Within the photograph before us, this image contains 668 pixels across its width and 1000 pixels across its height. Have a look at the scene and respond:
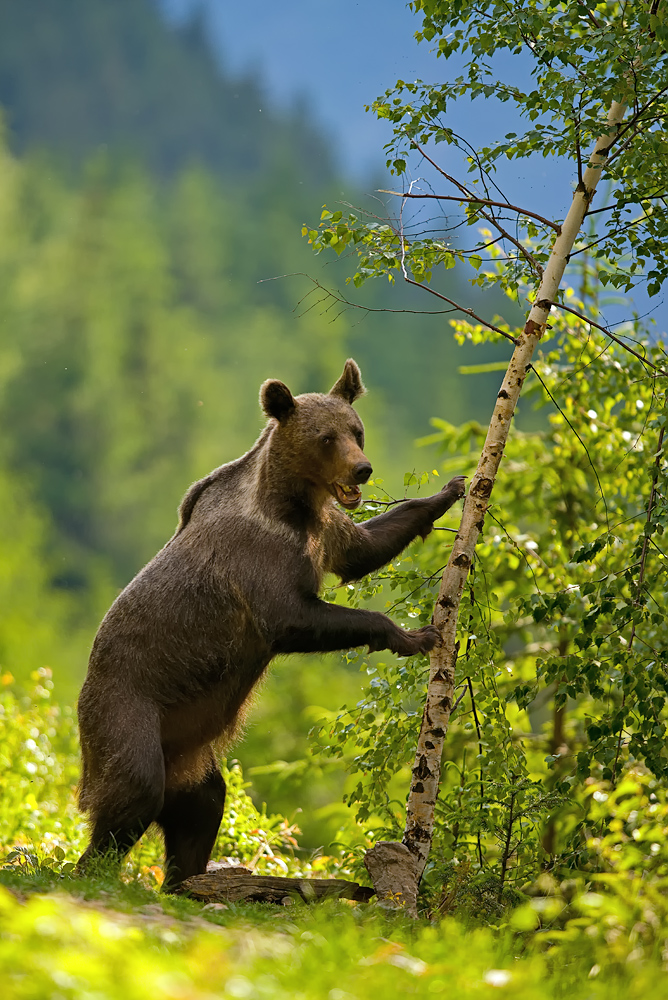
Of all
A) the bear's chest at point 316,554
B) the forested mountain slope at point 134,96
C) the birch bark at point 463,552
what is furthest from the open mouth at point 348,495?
the forested mountain slope at point 134,96

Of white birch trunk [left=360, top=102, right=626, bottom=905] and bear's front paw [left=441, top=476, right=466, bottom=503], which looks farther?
bear's front paw [left=441, top=476, right=466, bottom=503]

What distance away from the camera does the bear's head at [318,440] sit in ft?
17.8

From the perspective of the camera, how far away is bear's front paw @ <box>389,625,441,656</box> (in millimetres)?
5035

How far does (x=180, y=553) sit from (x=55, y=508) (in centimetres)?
3753

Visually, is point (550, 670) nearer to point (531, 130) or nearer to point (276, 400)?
point (276, 400)

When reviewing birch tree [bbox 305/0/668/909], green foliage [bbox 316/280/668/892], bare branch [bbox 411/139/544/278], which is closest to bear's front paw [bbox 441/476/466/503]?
green foliage [bbox 316/280/668/892]

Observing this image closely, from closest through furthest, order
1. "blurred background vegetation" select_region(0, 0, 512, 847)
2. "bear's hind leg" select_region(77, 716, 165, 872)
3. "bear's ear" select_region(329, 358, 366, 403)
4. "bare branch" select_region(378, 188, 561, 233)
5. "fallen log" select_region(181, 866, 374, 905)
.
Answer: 1. "fallen log" select_region(181, 866, 374, 905)
2. "bear's hind leg" select_region(77, 716, 165, 872)
3. "bare branch" select_region(378, 188, 561, 233)
4. "bear's ear" select_region(329, 358, 366, 403)
5. "blurred background vegetation" select_region(0, 0, 512, 847)

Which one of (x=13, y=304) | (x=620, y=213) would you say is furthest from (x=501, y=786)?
(x=13, y=304)

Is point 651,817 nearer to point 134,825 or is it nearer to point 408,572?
point 408,572

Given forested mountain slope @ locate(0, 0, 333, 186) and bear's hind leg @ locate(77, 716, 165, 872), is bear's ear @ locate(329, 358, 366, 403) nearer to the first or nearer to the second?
bear's hind leg @ locate(77, 716, 165, 872)

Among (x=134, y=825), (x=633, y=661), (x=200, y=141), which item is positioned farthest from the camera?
(x=200, y=141)

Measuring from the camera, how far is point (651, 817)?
167 inches

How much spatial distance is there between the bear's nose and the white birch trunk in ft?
1.74

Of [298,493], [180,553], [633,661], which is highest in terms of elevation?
[298,493]
